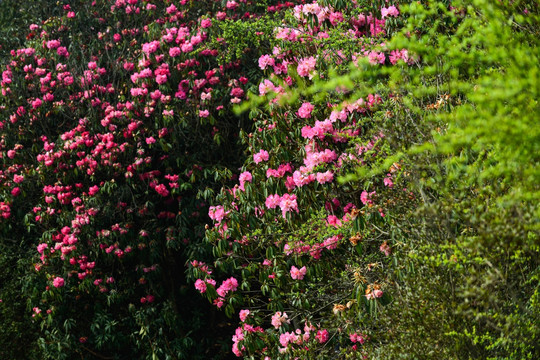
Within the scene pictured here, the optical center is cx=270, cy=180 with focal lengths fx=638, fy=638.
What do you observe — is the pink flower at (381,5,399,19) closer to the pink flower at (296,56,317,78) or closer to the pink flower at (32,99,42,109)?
the pink flower at (296,56,317,78)

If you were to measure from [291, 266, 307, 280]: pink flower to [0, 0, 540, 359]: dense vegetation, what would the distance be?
0.06ft

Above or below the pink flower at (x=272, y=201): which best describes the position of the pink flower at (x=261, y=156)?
above

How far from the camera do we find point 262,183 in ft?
16.0

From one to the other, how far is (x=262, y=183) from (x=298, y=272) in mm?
736

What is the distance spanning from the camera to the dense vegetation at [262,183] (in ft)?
9.21

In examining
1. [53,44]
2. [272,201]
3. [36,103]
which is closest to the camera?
[272,201]

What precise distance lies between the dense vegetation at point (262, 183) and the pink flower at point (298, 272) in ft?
0.06

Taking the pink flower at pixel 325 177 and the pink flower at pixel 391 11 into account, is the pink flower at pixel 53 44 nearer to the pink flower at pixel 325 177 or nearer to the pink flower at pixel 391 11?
the pink flower at pixel 391 11

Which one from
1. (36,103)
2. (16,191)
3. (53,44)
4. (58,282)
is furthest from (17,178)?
(53,44)

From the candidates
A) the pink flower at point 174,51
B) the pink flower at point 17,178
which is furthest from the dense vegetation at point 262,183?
the pink flower at point 17,178

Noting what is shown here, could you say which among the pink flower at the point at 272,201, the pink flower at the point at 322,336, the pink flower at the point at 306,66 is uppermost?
the pink flower at the point at 306,66

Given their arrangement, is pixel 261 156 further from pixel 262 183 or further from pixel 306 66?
pixel 306 66

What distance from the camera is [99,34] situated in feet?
26.6

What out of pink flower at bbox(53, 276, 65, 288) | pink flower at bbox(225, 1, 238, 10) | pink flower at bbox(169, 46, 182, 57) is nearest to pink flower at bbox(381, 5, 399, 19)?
pink flower at bbox(169, 46, 182, 57)
